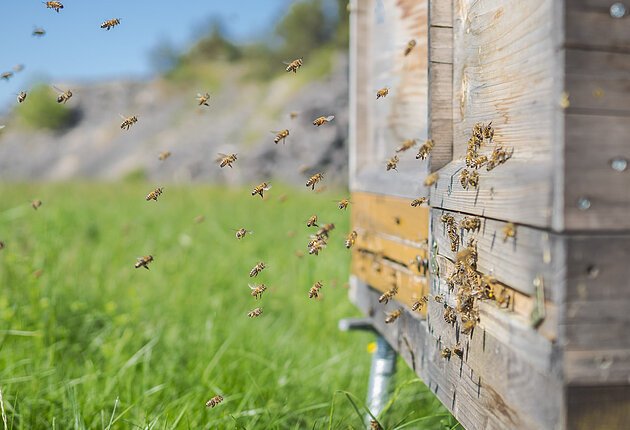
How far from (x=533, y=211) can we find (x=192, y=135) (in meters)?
23.8

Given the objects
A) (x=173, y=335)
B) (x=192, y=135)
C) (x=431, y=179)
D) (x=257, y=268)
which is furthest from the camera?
(x=192, y=135)

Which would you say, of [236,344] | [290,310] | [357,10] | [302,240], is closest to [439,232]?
[357,10]

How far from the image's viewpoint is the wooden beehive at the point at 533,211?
135 cm

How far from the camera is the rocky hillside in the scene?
17562mm

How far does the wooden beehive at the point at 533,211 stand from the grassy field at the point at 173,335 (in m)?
0.65

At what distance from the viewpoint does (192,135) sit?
24.4m

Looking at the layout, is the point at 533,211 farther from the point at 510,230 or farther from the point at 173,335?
the point at 173,335

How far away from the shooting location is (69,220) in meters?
7.21

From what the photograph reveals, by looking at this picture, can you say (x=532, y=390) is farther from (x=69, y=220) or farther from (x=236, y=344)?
(x=69, y=220)

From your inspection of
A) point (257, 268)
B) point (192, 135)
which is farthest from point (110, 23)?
point (192, 135)

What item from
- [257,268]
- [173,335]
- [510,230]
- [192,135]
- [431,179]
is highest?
[192,135]

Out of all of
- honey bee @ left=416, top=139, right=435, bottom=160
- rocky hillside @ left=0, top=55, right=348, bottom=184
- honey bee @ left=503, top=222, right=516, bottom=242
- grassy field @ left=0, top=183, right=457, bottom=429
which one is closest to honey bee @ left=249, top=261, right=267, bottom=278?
grassy field @ left=0, top=183, right=457, bottom=429

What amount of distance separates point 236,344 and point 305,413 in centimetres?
96

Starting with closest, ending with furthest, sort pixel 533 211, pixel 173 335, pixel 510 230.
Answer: pixel 533 211
pixel 510 230
pixel 173 335
